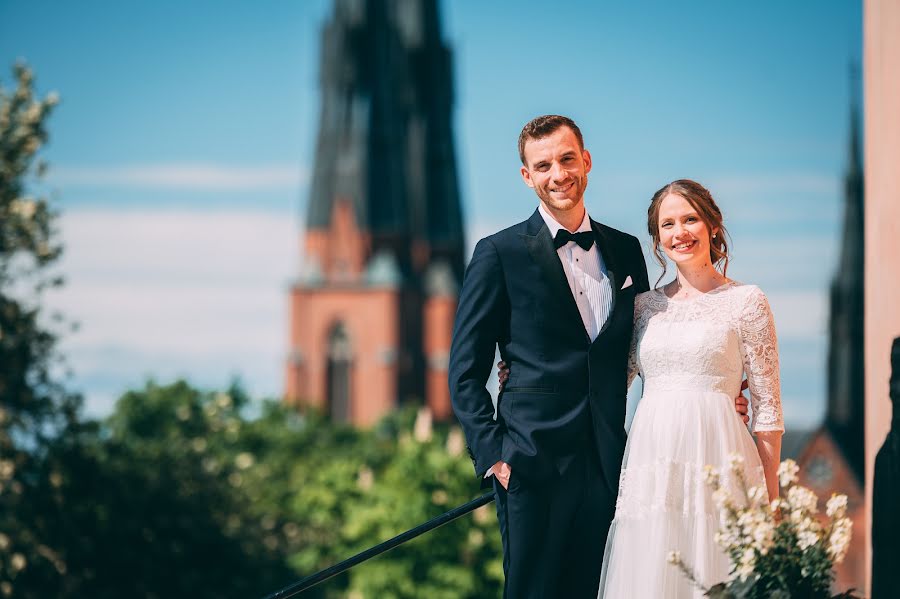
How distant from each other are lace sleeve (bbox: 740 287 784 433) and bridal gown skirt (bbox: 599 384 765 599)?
7 centimetres

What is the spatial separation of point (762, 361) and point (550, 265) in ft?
2.27

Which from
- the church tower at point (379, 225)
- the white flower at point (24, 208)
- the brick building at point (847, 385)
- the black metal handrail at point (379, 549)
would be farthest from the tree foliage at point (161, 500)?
the church tower at point (379, 225)

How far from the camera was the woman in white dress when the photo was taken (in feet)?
14.4

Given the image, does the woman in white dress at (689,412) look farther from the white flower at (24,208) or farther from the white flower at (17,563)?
the white flower at (17,563)

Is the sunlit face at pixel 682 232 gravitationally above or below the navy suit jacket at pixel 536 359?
above

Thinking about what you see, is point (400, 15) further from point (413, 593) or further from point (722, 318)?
point (722, 318)

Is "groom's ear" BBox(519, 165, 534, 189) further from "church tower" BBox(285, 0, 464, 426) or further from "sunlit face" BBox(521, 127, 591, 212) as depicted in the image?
"church tower" BBox(285, 0, 464, 426)

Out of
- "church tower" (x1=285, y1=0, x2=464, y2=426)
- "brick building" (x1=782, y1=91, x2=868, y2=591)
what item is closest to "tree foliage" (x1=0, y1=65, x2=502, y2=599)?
"brick building" (x1=782, y1=91, x2=868, y2=591)

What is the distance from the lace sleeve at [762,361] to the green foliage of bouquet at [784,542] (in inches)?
17.8

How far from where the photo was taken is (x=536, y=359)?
4.54 m

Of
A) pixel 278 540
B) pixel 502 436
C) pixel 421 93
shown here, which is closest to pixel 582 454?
pixel 502 436

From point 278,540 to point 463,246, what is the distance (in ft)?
188

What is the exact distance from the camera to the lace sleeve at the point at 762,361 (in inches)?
176

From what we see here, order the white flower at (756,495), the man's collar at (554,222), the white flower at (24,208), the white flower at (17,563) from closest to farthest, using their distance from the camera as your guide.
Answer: the white flower at (756,495)
the man's collar at (554,222)
the white flower at (24,208)
the white flower at (17,563)
